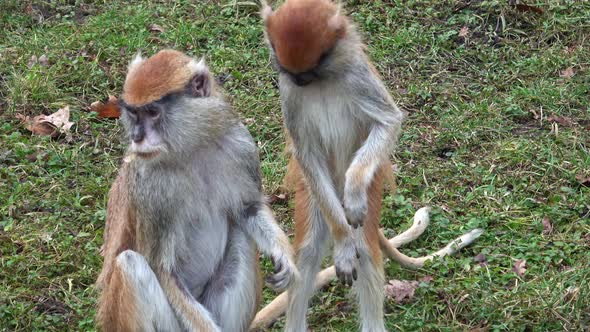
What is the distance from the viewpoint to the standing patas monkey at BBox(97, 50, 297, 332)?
4820 millimetres

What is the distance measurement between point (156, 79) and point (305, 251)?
57.2 inches

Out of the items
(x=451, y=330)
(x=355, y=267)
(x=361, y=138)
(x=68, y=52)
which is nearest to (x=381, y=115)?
(x=361, y=138)

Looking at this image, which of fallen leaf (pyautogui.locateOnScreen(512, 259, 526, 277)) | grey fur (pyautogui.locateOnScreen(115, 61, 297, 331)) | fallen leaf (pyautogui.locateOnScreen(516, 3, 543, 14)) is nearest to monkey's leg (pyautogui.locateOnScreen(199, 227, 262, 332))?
grey fur (pyautogui.locateOnScreen(115, 61, 297, 331))

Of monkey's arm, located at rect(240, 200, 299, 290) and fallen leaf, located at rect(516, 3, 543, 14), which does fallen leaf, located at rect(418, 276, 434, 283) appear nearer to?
monkey's arm, located at rect(240, 200, 299, 290)

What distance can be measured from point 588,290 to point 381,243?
1.25 meters

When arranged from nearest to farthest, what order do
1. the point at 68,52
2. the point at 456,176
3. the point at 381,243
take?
1. the point at 381,243
2. the point at 456,176
3. the point at 68,52

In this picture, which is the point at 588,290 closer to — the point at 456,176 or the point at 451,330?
the point at 451,330

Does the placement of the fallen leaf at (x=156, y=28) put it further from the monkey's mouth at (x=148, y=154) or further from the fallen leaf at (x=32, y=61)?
the monkey's mouth at (x=148, y=154)

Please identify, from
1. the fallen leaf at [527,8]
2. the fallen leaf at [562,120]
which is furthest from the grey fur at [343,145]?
the fallen leaf at [527,8]

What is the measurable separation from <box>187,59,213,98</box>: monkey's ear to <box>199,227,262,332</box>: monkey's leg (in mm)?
829

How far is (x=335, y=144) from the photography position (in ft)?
17.9

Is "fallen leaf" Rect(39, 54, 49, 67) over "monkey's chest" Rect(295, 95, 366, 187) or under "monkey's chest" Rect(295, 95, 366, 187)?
under

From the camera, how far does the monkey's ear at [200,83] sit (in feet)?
16.2

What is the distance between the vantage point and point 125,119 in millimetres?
4848
